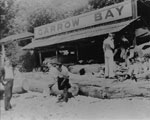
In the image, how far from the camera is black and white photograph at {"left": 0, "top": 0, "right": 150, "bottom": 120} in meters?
3.49

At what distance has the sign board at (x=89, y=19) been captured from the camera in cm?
496

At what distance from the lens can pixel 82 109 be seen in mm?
3459

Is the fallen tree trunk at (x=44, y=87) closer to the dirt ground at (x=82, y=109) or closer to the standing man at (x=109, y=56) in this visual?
the dirt ground at (x=82, y=109)

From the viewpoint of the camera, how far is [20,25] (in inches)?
280

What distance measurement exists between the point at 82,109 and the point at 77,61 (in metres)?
2.74

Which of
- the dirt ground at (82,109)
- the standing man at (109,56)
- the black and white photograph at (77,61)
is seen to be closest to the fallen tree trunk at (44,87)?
the black and white photograph at (77,61)

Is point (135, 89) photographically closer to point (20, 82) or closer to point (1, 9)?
point (20, 82)

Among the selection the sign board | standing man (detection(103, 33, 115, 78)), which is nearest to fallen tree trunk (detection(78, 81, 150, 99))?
standing man (detection(103, 33, 115, 78))

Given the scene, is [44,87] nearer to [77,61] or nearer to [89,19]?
[77,61]

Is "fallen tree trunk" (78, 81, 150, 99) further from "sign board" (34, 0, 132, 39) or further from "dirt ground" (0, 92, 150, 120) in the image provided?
"sign board" (34, 0, 132, 39)

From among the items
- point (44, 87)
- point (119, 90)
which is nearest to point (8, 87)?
point (44, 87)

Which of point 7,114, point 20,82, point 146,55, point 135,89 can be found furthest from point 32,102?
point 146,55

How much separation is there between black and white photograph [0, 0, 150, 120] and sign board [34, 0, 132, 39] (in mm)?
19

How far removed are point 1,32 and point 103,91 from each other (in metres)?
4.00
